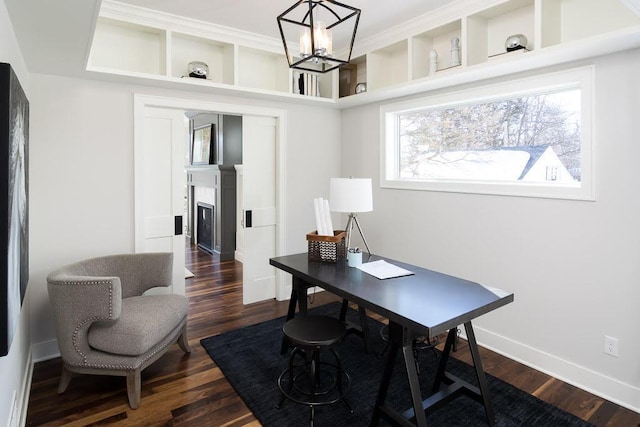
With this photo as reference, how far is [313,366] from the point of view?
2.24 m

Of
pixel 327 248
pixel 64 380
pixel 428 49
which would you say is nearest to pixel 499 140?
pixel 428 49

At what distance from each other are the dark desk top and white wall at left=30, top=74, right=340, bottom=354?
1652 millimetres

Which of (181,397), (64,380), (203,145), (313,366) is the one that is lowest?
(181,397)

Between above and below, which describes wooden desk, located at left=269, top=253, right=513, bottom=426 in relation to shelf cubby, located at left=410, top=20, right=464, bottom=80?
below

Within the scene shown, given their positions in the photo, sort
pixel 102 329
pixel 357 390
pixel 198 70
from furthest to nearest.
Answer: pixel 198 70, pixel 357 390, pixel 102 329

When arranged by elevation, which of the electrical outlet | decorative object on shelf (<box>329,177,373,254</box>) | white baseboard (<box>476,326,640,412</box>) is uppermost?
decorative object on shelf (<box>329,177,373,254</box>)

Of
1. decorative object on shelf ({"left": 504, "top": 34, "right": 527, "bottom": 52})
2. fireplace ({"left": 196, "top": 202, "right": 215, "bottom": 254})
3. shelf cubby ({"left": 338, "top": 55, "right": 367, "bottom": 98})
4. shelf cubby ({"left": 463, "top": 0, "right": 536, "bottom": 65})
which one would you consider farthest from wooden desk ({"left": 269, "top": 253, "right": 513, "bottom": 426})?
A: fireplace ({"left": 196, "top": 202, "right": 215, "bottom": 254})

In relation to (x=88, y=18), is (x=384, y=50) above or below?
above

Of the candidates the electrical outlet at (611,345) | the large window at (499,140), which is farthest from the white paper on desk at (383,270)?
the electrical outlet at (611,345)

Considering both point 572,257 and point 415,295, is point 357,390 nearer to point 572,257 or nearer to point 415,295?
point 415,295

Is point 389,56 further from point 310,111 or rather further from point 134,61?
point 134,61

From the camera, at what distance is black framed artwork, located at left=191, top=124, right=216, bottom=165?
21.0 ft

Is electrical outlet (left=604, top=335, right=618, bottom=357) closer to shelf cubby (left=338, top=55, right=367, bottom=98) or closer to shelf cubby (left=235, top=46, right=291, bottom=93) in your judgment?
shelf cubby (left=338, top=55, right=367, bottom=98)

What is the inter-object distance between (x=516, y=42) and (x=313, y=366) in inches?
99.4
